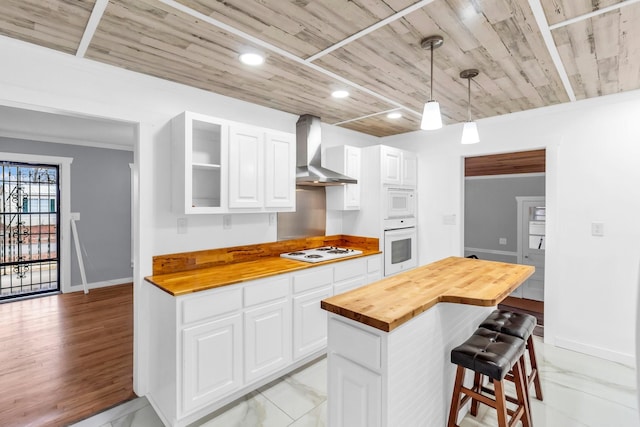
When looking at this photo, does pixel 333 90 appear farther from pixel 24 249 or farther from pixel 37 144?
pixel 24 249

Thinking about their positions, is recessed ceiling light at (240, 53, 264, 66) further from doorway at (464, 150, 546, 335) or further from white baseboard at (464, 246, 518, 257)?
white baseboard at (464, 246, 518, 257)

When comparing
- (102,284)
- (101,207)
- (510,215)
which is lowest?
(102,284)

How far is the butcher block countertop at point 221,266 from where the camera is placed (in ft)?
7.06

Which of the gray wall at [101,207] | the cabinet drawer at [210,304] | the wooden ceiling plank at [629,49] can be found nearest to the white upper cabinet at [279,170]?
the cabinet drawer at [210,304]

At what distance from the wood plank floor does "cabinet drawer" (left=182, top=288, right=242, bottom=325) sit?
970 millimetres

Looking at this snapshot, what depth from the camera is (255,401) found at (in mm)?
2299

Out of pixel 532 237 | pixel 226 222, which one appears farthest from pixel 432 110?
pixel 532 237

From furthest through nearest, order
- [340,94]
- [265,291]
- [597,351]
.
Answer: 1. [597,351]
2. [340,94]
3. [265,291]

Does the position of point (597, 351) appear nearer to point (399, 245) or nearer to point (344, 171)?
point (399, 245)

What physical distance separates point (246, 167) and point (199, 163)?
37 centimetres

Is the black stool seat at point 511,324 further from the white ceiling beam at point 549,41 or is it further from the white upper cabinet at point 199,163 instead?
the white upper cabinet at point 199,163

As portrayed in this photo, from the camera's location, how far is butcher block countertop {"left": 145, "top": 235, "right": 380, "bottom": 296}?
2.15m

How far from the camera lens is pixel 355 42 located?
185cm

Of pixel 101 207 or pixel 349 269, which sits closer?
pixel 349 269
